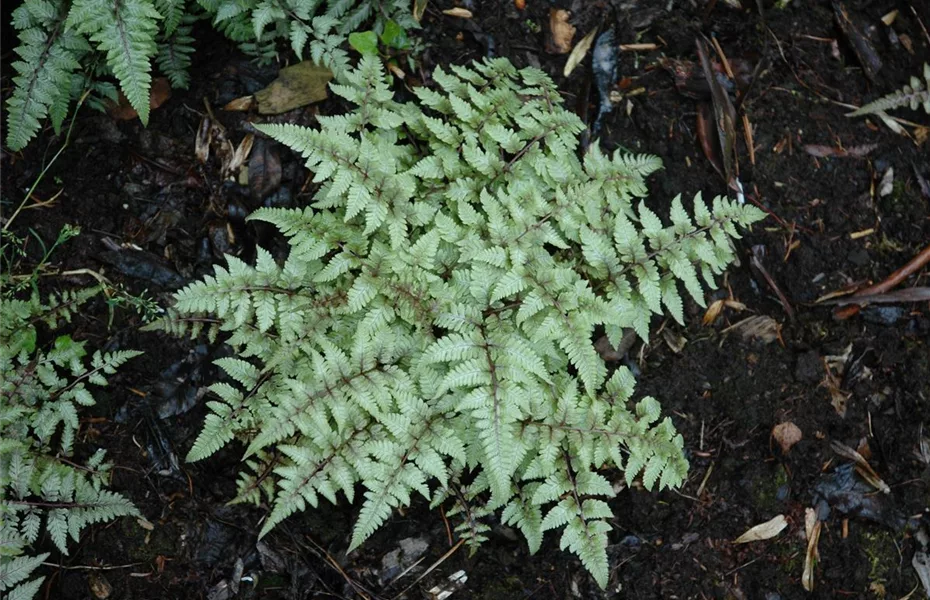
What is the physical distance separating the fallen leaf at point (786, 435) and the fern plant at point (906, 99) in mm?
2108

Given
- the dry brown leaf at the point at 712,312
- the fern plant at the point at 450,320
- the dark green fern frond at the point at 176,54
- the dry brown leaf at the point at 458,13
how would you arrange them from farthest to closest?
the dry brown leaf at the point at 458,13, the dry brown leaf at the point at 712,312, the dark green fern frond at the point at 176,54, the fern plant at the point at 450,320

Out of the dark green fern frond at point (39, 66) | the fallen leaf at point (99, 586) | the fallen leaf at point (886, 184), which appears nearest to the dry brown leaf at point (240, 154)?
the dark green fern frond at point (39, 66)

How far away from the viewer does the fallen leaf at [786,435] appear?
4.32 metres

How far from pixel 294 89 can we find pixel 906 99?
3.87 m

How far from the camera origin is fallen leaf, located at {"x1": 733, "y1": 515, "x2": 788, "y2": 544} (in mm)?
4172

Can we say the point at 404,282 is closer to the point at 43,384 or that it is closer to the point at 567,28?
the point at 43,384

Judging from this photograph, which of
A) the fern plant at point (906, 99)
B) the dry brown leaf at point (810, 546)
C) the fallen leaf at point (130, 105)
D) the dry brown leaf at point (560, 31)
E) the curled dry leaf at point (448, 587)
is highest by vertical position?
the dry brown leaf at point (560, 31)

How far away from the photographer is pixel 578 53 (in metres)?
4.68

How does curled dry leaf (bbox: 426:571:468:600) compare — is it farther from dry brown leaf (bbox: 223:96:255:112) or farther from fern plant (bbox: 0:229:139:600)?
dry brown leaf (bbox: 223:96:255:112)

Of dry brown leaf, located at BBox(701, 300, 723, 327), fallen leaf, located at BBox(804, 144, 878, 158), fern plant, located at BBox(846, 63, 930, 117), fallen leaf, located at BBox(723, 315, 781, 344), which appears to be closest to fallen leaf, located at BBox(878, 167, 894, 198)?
fallen leaf, located at BBox(804, 144, 878, 158)

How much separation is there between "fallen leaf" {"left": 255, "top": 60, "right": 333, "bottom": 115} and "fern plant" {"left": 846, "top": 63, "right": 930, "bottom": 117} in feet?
11.1

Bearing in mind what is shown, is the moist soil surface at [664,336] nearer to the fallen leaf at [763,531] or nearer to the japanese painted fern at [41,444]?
the fallen leaf at [763,531]

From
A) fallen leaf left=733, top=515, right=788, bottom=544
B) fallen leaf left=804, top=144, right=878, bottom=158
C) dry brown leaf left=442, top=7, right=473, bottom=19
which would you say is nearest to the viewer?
fallen leaf left=733, top=515, right=788, bottom=544

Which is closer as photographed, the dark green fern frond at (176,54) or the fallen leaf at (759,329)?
the dark green fern frond at (176,54)
